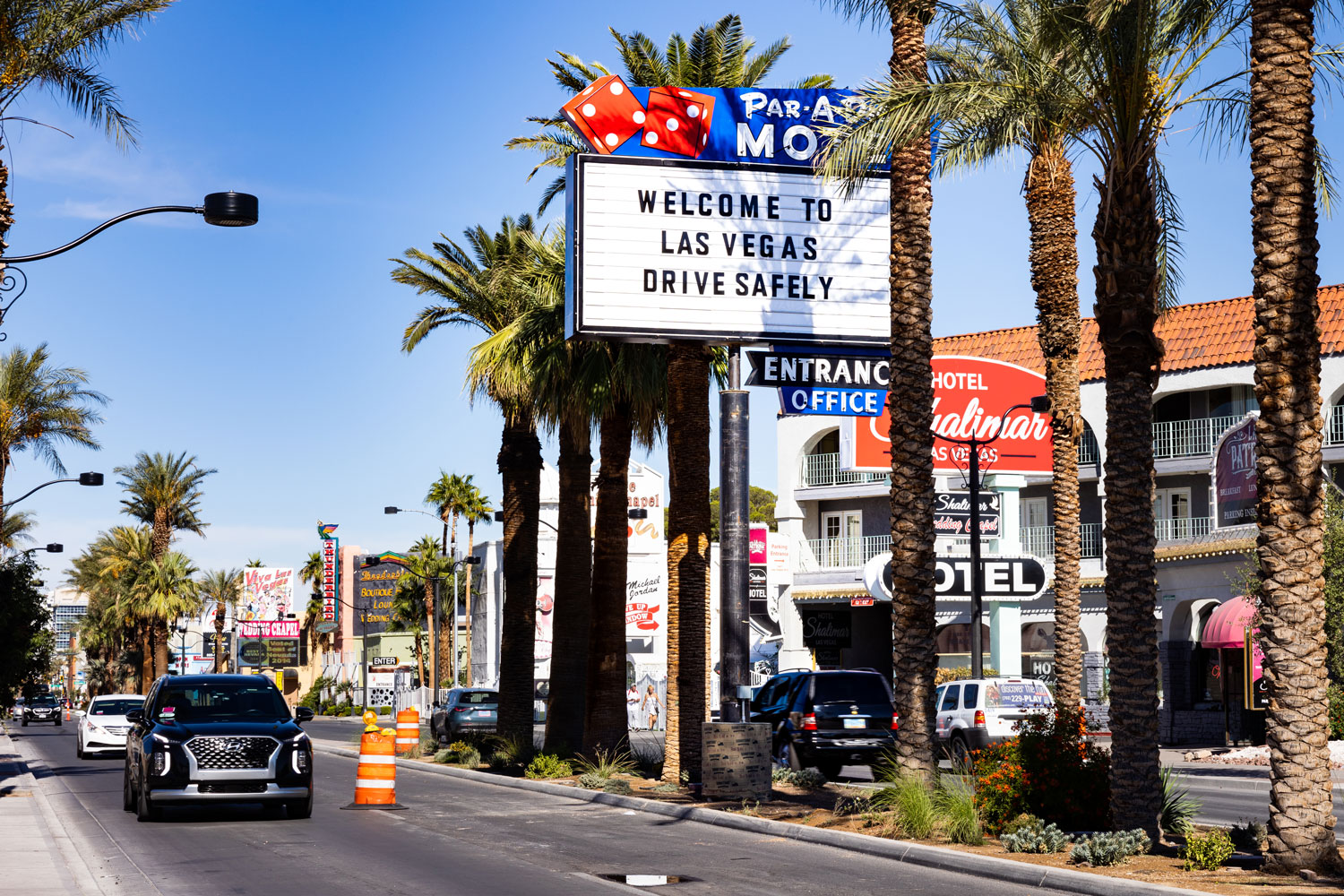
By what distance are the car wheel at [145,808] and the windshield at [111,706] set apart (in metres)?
17.9

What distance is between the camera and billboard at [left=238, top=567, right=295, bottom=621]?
A: 116625 mm

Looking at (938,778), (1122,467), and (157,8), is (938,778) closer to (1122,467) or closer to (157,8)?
(1122,467)

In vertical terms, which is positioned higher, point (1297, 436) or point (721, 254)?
point (721, 254)

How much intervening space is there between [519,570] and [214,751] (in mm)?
11469

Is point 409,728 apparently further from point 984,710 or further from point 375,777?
point 984,710

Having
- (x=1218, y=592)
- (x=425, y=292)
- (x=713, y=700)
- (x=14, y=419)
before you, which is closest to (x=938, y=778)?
(x=425, y=292)

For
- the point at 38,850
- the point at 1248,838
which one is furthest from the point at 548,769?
the point at 1248,838

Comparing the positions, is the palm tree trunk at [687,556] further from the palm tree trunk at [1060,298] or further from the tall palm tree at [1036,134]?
the palm tree trunk at [1060,298]

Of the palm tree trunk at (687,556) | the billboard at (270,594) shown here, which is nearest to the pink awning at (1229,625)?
the palm tree trunk at (687,556)

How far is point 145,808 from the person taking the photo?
60.5 feet

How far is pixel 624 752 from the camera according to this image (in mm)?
25281

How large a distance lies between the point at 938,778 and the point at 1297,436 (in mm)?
6051

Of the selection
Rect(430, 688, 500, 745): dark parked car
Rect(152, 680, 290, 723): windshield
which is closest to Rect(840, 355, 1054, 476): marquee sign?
Rect(430, 688, 500, 745): dark parked car

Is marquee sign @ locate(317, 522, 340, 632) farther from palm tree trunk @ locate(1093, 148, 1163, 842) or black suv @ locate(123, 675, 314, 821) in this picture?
palm tree trunk @ locate(1093, 148, 1163, 842)
